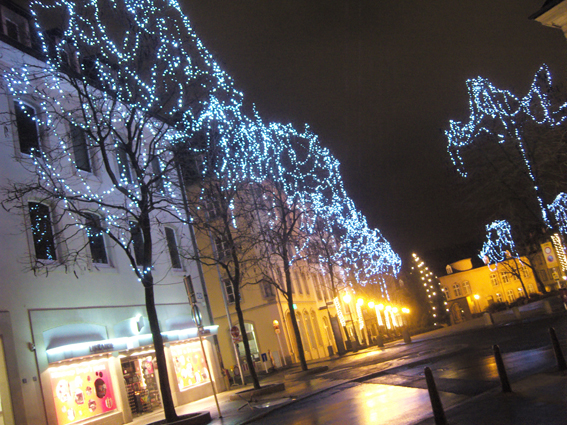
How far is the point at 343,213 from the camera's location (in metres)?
46.0

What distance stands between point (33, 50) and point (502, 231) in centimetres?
4341

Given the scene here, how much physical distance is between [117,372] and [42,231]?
526 centimetres

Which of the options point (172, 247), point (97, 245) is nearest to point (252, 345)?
point (172, 247)

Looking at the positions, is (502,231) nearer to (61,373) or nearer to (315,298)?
(315,298)

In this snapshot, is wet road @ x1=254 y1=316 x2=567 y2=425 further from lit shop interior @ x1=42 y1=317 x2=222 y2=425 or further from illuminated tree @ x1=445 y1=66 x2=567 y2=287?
illuminated tree @ x1=445 y1=66 x2=567 y2=287

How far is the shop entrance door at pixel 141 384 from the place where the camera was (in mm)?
20359

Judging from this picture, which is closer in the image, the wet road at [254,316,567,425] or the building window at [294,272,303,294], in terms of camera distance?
the wet road at [254,316,567,425]

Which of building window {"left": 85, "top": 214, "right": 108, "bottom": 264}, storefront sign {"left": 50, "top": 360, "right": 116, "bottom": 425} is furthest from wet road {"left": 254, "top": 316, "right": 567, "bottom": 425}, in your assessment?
building window {"left": 85, "top": 214, "right": 108, "bottom": 264}

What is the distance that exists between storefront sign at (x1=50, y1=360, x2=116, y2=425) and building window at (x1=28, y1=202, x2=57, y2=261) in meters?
3.46

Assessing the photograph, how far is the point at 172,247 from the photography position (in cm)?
2481

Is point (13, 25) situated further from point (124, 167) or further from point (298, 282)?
point (298, 282)

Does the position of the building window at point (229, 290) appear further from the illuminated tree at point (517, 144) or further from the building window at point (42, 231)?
the building window at point (42, 231)

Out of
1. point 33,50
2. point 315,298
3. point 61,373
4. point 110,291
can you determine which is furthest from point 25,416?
point 315,298

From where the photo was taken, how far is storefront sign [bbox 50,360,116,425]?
16.2 metres
